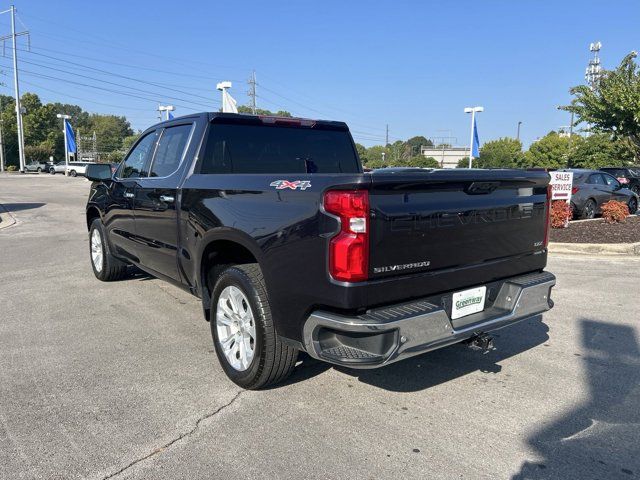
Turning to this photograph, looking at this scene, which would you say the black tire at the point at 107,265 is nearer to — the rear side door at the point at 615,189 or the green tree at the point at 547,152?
the rear side door at the point at 615,189

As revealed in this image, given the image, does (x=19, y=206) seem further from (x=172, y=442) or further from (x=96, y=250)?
(x=172, y=442)

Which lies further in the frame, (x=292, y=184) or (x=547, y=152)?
(x=547, y=152)

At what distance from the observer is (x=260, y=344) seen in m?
3.33

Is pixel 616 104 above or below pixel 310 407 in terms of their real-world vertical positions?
above

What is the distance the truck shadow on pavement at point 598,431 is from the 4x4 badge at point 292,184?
1.94m

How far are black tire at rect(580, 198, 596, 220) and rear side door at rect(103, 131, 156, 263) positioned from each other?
12.1m

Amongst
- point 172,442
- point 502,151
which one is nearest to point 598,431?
point 172,442

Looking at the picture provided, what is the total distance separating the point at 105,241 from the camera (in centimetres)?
644

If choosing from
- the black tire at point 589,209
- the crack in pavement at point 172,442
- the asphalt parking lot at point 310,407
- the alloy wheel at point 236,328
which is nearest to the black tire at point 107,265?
the asphalt parking lot at point 310,407

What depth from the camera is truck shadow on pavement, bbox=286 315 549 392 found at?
12.4ft

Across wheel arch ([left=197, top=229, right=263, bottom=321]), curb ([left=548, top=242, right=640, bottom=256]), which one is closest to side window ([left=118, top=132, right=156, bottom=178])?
wheel arch ([left=197, top=229, right=263, bottom=321])

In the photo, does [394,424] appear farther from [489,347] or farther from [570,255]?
[570,255]

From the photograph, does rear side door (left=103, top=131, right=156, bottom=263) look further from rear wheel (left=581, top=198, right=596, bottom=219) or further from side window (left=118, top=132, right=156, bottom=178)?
rear wheel (left=581, top=198, right=596, bottom=219)

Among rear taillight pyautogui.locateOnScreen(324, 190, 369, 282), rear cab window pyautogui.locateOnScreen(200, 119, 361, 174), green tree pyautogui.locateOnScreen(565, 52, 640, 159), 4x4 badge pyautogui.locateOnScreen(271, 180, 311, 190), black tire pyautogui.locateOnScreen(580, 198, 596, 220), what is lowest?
black tire pyautogui.locateOnScreen(580, 198, 596, 220)
